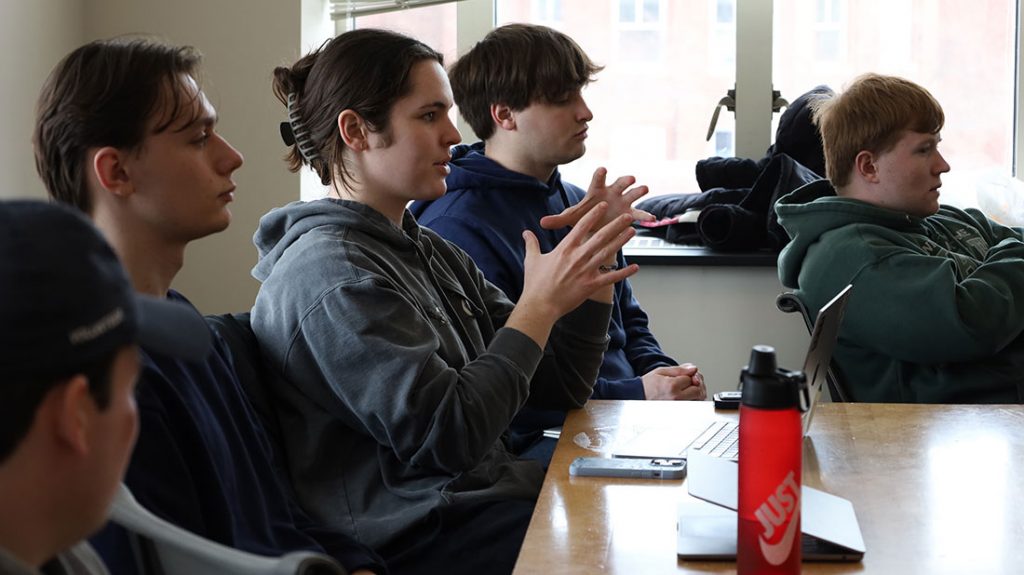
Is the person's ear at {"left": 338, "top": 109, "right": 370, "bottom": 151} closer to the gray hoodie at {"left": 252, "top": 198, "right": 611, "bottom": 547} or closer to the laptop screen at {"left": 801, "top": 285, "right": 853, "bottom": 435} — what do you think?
the gray hoodie at {"left": 252, "top": 198, "right": 611, "bottom": 547}

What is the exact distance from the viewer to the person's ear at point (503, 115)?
2729mm

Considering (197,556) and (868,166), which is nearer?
(197,556)

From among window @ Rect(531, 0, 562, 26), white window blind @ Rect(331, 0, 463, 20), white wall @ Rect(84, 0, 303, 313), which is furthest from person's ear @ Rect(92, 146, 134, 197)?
window @ Rect(531, 0, 562, 26)

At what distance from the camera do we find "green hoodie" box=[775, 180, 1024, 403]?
254 centimetres

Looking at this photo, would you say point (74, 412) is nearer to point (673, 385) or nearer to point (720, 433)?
point (720, 433)

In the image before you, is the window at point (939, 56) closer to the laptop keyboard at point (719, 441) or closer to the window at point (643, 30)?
the window at point (643, 30)

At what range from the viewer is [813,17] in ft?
12.2

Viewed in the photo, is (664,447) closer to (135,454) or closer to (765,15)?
(135,454)

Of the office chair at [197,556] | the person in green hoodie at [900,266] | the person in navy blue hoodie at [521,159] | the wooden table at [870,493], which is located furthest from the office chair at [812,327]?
the office chair at [197,556]

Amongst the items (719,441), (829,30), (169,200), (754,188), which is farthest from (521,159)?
(829,30)

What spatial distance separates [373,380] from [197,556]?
61cm

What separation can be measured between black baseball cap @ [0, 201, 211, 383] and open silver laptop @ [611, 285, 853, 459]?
1030mm

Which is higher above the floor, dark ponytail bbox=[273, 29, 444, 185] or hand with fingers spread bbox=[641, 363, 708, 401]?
dark ponytail bbox=[273, 29, 444, 185]

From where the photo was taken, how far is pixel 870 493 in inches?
59.7
